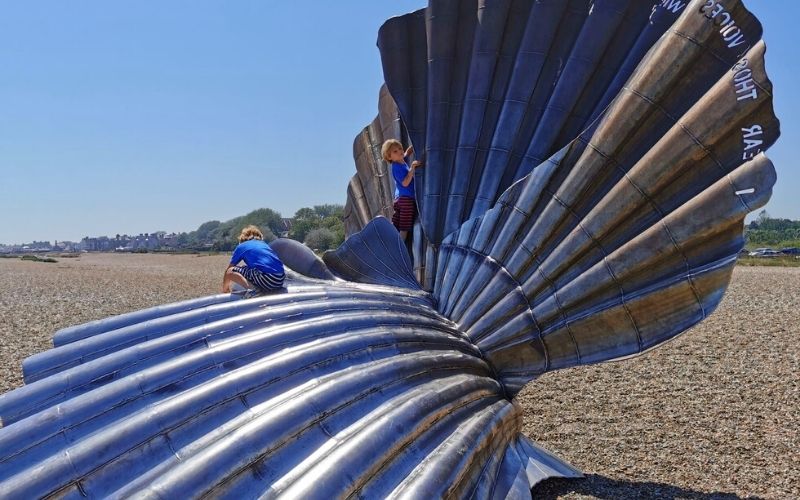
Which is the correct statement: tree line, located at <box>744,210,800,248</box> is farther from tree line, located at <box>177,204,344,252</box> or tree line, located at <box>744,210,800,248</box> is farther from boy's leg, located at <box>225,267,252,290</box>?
boy's leg, located at <box>225,267,252,290</box>

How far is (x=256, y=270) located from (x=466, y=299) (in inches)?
60.3

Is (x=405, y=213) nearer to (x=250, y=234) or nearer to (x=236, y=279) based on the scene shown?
(x=250, y=234)

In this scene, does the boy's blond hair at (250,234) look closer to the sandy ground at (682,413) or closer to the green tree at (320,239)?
the sandy ground at (682,413)

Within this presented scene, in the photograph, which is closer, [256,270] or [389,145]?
[256,270]

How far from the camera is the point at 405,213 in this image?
6344 millimetres

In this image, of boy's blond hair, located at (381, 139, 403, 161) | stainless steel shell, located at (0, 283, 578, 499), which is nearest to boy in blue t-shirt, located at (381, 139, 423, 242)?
boy's blond hair, located at (381, 139, 403, 161)

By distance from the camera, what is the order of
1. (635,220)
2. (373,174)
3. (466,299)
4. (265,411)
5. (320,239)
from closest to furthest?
(265,411) < (635,220) < (466,299) < (373,174) < (320,239)

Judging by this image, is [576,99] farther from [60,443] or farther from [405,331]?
[60,443]

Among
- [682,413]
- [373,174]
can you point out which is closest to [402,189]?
[373,174]

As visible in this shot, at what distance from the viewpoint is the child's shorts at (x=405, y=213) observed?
631 cm

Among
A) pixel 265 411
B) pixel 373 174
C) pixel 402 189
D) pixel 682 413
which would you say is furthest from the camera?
pixel 682 413

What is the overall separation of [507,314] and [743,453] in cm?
302

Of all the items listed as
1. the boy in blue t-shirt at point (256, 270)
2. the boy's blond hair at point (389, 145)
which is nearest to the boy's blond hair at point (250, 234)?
the boy in blue t-shirt at point (256, 270)

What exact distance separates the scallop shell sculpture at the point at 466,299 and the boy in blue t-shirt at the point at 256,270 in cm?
23
